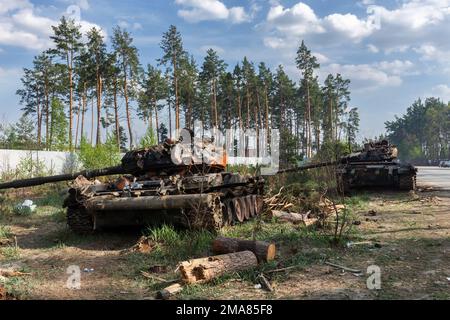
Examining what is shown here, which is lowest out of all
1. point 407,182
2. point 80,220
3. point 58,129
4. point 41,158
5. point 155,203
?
point 80,220

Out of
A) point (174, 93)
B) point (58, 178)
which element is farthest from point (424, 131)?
point (58, 178)

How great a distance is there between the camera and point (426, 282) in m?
5.51

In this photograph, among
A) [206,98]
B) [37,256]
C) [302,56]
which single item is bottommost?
[37,256]

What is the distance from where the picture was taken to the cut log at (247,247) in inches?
260

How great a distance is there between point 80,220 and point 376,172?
37.2 feet

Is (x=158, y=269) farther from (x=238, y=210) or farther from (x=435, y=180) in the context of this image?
(x=435, y=180)

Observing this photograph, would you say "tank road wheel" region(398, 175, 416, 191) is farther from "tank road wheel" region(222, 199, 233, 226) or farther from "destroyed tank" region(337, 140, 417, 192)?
"tank road wheel" region(222, 199, 233, 226)

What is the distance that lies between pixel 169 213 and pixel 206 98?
1584 inches

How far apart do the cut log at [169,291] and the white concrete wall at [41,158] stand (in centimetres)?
2110

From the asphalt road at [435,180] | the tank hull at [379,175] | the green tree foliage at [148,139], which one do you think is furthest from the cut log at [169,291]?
the green tree foliage at [148,139]

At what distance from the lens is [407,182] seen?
16.8 m

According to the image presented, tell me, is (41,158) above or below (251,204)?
above
